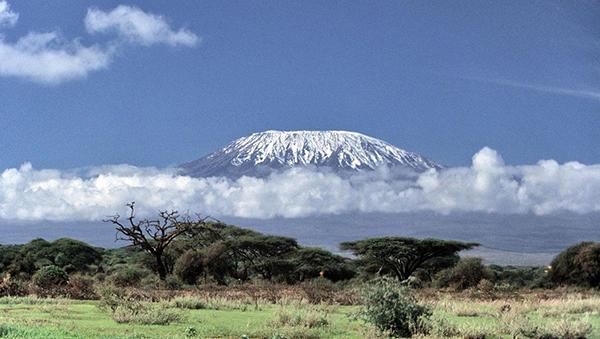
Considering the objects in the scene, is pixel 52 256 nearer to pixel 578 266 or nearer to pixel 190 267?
pixel 190 267

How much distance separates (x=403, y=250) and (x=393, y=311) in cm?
3884

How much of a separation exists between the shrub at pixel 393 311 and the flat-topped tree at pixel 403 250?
121 feet

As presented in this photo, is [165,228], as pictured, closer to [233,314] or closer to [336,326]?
[233,314]

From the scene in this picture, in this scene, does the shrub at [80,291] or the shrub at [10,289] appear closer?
the shrub at [10,289]

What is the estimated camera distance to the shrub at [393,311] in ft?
58.9

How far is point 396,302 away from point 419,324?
719 mm

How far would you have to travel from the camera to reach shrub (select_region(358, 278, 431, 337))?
1795 centimetres

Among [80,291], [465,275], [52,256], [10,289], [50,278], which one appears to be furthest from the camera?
[52,256]

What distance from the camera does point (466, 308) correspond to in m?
24.7

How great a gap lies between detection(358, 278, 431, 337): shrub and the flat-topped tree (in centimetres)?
3701

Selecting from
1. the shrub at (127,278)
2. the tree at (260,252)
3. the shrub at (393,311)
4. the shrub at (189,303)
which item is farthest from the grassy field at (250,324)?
the tree at (260,252)

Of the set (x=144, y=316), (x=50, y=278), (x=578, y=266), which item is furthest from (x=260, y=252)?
(x=144, y=316)

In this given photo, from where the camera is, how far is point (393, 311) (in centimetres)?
1792

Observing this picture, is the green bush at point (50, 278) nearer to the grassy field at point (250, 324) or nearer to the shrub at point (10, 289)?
the shrub at point (10, 289)
